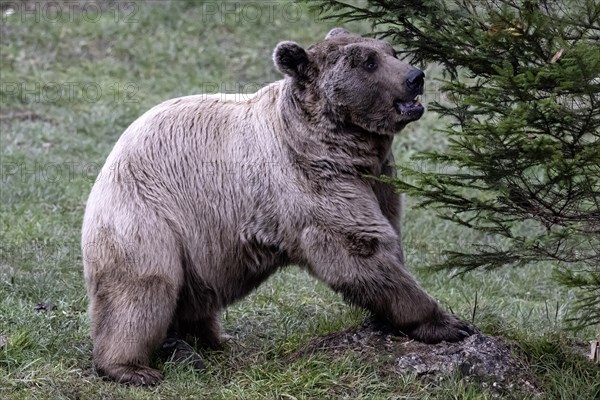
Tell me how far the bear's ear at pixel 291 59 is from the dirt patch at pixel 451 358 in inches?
67.8

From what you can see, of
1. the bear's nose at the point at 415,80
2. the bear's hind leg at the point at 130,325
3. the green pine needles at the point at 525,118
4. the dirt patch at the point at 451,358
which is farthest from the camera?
the bear's nose at the point at 415,80

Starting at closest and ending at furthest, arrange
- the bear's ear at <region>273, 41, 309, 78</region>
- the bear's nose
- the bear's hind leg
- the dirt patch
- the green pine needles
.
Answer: the green pine needles, the dirt patch, the bear's hind leg, the bear's nose, the bear's ear at <region>273, 41, 309, 78</region>

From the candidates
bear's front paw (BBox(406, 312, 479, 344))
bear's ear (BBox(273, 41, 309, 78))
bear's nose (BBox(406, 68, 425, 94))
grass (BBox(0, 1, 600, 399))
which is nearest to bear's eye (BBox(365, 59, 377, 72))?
bear's nose (BBox(406, 68, 425, 94))

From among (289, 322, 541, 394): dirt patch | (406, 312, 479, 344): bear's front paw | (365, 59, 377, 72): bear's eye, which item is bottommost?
(289, 322, 541, 394): dirt patch

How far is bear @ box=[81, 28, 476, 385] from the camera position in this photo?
18.4ft

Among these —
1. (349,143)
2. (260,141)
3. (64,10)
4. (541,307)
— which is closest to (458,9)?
(349,143)

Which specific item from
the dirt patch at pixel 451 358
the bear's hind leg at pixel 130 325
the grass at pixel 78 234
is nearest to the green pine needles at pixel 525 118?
the dirt patch at pixel 451 358

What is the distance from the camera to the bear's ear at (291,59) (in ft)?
19.1

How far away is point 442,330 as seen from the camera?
5660 mm

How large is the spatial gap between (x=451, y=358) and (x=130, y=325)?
6.32 feet

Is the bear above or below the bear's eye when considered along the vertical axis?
below

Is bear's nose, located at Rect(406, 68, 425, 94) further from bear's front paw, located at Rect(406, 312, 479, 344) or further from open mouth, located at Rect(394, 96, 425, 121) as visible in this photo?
bear's front paw, located at Rect(406, 312, 479, 344)

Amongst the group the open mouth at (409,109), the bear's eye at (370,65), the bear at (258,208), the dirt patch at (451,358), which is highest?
the bear's eye at (370,65)

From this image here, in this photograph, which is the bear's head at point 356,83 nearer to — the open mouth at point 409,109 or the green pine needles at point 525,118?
the open mouth at point 409,109
